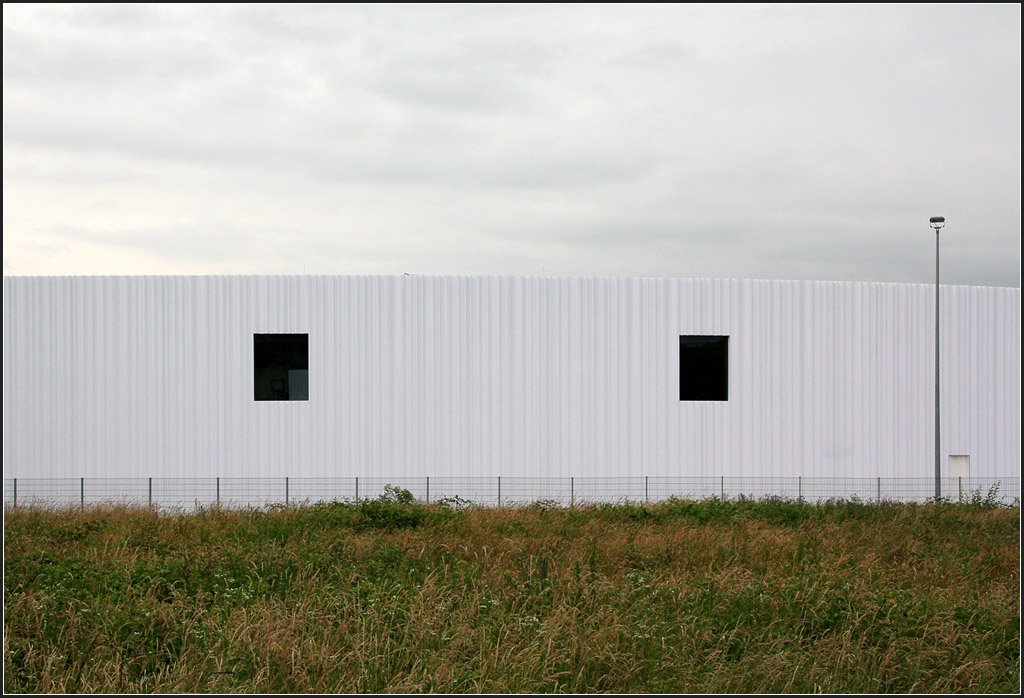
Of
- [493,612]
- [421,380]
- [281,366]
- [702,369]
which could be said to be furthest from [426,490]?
[493,612]

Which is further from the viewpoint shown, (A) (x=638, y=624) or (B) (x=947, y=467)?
(B) (x=947, y=467)

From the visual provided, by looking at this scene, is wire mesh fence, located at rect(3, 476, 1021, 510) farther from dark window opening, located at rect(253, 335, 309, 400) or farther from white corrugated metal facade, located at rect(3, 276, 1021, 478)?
dark window opening, located at rect(253, 335, 309, 400)

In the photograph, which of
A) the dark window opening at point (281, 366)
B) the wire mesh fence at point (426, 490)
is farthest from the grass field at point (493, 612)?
the dark window opening at point (281, 366)

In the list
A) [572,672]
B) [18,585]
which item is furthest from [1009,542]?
[18,585]

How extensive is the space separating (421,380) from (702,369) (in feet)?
24.4

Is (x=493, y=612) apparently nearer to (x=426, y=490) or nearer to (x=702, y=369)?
(x=426, y=490)

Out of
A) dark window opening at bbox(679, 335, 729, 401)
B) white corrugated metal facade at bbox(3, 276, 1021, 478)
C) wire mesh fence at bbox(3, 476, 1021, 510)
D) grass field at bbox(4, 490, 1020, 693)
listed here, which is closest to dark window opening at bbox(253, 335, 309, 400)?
white corrugated metal facade at bbox(3, 276, 1021, 478)

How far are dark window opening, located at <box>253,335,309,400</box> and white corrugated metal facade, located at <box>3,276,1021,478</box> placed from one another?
0.28 m

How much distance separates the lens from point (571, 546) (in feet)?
37.8

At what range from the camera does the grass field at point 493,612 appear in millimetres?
6016

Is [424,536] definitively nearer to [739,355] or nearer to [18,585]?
[18,585]

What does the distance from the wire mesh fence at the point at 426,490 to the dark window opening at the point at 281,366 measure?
7.13 feet

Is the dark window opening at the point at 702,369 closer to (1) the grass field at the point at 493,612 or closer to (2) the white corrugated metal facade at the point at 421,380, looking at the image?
(2) the white corrugated metal facade at the point at 421,380

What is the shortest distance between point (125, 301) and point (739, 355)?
15.9 meters
